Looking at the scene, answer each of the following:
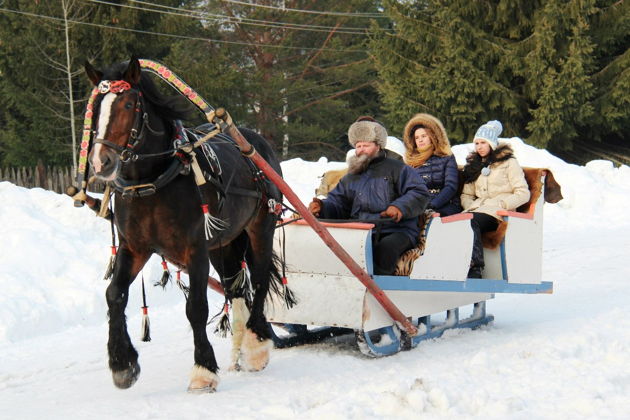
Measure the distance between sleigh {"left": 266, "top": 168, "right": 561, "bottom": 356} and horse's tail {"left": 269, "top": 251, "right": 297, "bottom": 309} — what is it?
0.07 m

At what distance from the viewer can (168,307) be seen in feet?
26.5

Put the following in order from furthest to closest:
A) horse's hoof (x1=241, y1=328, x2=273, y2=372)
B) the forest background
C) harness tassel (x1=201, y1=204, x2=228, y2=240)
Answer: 1. the forest background
2. horse's hoof (x1=241, y1=328, x2=273, y2=372)
3. harness tassel (x1=201, y1=204, x2=228, y2=240)

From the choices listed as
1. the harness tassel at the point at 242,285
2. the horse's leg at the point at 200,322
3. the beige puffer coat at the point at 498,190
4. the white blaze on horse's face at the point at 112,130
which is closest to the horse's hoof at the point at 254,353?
the harness tassel at the point at 242,285

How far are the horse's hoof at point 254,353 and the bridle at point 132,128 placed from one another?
154 cm

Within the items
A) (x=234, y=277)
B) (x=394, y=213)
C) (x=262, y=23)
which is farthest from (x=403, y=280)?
(x=262, y=23)

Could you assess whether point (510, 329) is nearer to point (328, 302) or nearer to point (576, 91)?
point (328, 302)

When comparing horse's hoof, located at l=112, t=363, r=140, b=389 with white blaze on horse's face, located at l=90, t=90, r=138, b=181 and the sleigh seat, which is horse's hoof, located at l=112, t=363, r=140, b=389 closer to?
white blaze on horse's face, located at l=90, t=90, r=138, b=181

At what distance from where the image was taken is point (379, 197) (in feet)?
20.1

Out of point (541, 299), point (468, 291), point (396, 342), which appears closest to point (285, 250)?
point (396, 342)

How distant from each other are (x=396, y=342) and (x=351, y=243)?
0.82 metres

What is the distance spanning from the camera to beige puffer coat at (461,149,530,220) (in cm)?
692

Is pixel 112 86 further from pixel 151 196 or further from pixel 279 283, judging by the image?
pixel 279 283

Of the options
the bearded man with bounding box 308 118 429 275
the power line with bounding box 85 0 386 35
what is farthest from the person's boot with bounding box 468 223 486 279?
the power line with bounding box 85 0 386 35

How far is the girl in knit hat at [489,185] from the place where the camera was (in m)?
6.79
